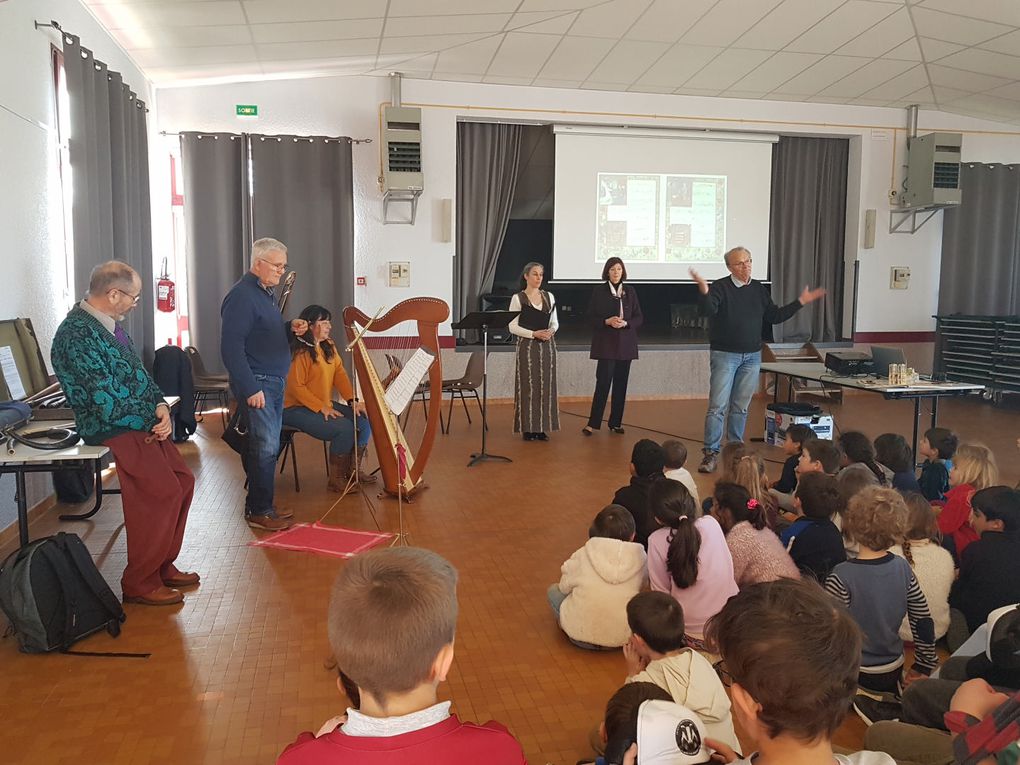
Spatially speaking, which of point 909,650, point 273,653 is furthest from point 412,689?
point 909,650

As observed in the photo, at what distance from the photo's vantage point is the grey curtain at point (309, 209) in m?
8.01

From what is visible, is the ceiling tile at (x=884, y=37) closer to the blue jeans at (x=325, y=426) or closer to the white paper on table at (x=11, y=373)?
the blue jeans at (x=325, y=426)

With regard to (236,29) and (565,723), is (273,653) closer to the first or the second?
(565,723)

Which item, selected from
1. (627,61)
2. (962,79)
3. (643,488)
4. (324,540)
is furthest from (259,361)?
(962,79)

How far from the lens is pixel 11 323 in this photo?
13.6 ft

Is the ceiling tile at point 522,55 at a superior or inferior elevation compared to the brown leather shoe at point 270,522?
superior

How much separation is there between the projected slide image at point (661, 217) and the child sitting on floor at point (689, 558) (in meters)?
6.46

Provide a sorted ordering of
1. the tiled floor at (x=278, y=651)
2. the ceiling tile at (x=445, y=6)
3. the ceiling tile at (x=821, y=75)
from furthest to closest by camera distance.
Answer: the ceiling tile at (x=821, y=75)
the ceiling tile at (x=445, y=6)
the tiled floor at (x=278, y=651)

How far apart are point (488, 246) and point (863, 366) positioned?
4228mm

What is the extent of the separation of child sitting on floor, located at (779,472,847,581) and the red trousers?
239cm

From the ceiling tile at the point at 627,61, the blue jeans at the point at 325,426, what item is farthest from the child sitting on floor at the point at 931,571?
the ceiling tile at the point at 627,61

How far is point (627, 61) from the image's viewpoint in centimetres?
784

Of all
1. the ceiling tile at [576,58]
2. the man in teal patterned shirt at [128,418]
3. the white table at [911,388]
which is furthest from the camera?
the ceiling tile at [576,58]

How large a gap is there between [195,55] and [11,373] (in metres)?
3.77
